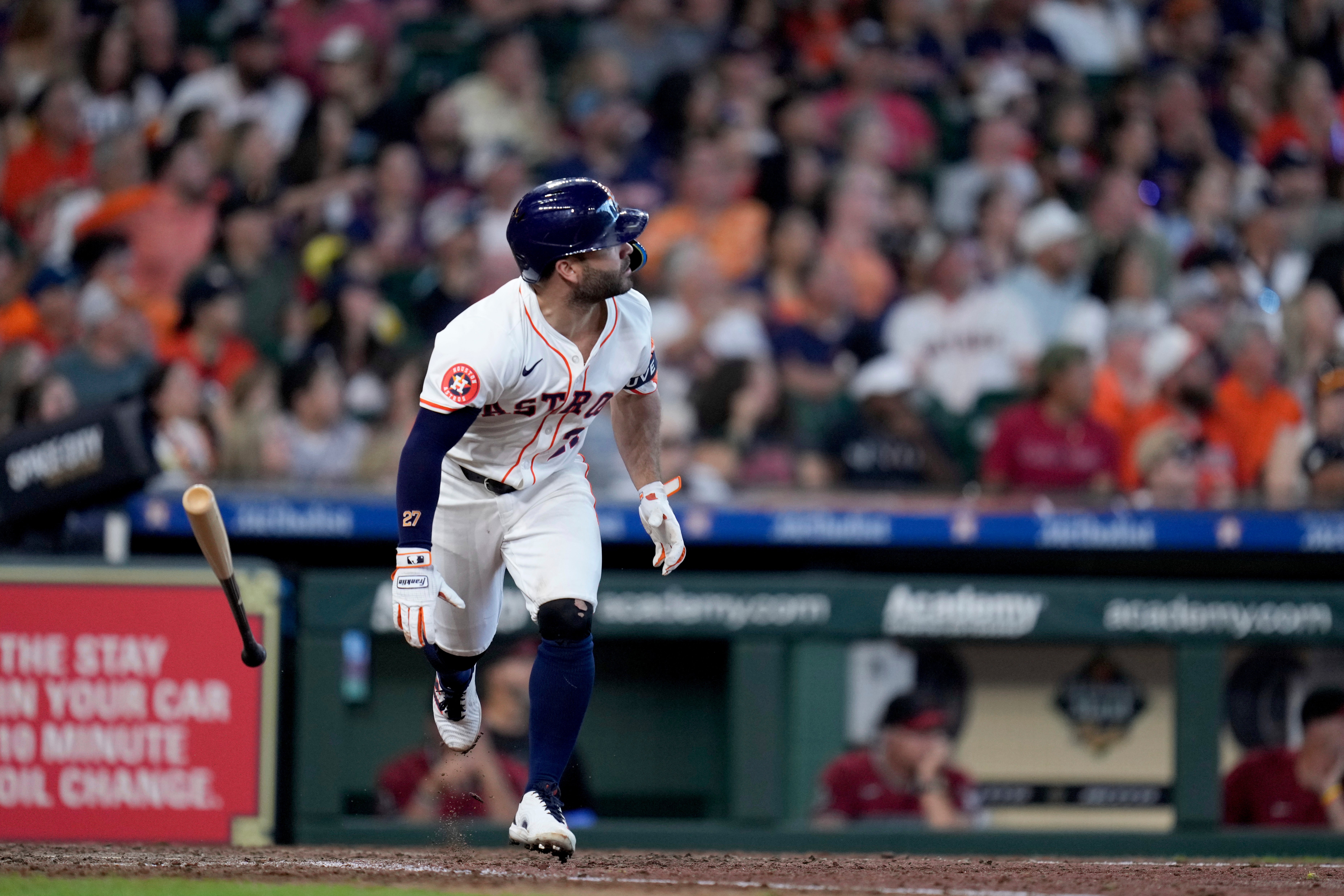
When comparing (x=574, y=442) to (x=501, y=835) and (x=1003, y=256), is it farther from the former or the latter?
(x=1003, y=256)

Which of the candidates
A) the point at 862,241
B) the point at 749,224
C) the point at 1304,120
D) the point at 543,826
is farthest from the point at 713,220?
the point at 543,826

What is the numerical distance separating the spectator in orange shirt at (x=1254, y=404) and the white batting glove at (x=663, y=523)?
417cm

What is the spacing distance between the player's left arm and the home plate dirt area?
0.97m

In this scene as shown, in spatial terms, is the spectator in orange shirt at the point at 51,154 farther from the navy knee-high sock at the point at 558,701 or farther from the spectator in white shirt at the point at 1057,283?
the navy knee-high sock at the point at 558,701

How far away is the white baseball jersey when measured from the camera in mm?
4727

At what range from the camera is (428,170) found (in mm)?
9766

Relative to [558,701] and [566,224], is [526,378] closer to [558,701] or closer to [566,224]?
[566,224]

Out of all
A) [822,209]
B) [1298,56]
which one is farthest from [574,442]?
[1298,56]

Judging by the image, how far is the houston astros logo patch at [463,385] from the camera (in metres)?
4.69

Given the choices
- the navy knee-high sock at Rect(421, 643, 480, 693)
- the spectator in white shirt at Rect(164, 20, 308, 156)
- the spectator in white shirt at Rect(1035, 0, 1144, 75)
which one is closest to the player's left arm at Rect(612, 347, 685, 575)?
the navy knee-high sock at Rect(421, 643, 480, 693)

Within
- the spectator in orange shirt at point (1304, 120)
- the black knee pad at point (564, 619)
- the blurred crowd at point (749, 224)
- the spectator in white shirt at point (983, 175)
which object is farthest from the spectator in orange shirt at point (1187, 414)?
the black knee pad at point (564, 619)

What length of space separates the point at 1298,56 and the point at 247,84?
Result: 22.8 feet

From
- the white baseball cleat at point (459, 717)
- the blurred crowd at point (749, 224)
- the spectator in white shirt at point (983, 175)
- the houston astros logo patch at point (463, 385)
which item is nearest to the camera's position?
the houston astros logo patch at point (463, 385)

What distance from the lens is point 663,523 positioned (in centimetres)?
524
